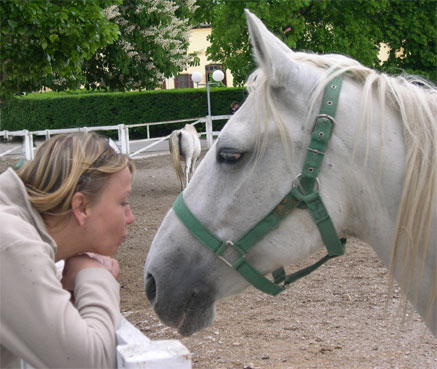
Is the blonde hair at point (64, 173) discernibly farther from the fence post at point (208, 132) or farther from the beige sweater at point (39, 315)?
the fence post at point (208, 132)

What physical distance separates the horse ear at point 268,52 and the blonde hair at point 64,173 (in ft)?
1.85

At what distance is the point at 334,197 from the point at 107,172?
2.26 feet

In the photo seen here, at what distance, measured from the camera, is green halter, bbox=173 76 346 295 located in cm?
161

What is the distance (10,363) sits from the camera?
132 cm

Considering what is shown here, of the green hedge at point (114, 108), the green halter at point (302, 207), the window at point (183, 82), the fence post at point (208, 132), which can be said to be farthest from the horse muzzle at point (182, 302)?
the window at point (183, 82)

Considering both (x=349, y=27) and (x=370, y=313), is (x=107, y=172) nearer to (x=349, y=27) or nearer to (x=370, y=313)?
(x=370, y=313)

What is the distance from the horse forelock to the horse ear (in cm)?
4

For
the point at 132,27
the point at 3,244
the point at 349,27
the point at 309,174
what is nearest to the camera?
the point at 3,244

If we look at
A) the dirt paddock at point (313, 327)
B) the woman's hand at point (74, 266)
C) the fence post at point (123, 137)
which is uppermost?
the woman's hand at point (74, 266)

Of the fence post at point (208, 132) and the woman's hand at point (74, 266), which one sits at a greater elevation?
the woman's hand at point (74, 266)

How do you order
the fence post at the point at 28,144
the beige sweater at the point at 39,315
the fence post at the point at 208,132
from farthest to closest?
the fence post at the point at 208,132
the fence post at the point at 28,144
the beige sweater at the point at 39,315

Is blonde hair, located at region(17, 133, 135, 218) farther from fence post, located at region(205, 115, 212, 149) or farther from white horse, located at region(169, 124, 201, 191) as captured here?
fence post, located at region(205, 115, 212, 149)

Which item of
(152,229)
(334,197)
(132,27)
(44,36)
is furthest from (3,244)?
(132,27)

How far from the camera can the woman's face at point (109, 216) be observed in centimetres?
139
